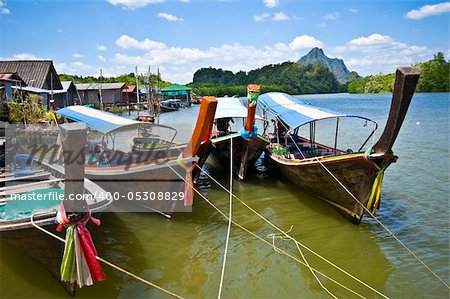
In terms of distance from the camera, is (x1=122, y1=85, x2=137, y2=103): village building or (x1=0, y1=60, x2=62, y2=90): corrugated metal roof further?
(x1=122, y1=85, x2=137, y2=103): village building

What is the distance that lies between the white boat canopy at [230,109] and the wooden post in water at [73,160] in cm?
757

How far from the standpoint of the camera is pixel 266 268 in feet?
22.1

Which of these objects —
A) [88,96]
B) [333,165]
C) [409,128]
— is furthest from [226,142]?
[88,96]

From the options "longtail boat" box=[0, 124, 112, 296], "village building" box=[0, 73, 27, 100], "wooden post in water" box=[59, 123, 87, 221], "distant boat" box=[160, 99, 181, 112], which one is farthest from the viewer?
"distant boat" box=[160, 99, 181, 112]

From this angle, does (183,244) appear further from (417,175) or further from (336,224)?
(417,175)

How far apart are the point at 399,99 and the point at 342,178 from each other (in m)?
2.40

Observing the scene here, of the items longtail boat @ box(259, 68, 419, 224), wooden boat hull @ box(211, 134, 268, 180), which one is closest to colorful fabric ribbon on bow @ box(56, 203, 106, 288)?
longtail boat @ box(259, 68, 419, 224)

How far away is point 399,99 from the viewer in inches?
255

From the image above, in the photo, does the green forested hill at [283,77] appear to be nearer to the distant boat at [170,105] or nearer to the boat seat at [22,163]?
the distant boat at [170,105]

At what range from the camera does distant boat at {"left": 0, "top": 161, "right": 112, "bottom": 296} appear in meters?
5.25

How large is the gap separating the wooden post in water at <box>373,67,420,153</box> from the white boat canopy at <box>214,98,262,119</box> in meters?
5.81

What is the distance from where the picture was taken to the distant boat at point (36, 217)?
525 cm

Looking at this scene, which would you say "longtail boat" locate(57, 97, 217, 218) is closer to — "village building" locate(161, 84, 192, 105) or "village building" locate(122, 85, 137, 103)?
A: "village building" locate(122, 85, 137, 103)

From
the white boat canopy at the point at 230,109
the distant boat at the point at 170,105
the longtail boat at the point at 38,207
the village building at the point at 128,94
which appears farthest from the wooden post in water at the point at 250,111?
the distant boat at the point at 170,105
